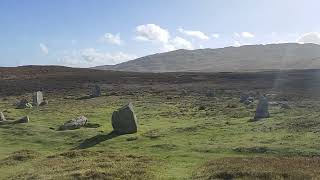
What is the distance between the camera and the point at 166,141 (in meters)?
40.2

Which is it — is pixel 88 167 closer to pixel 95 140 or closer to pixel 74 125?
pixel 95 140

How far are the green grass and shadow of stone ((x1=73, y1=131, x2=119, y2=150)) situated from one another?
3.5 inches

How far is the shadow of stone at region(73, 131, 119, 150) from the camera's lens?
41406mm

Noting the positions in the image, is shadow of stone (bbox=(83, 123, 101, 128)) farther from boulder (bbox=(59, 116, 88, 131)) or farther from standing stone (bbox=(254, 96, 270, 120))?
standing stone (bbox=(254, 96, 270, 120))

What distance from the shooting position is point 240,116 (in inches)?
2072

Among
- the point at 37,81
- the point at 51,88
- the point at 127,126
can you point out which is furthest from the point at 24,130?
the point at 37,81

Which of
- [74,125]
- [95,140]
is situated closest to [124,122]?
[95,140]

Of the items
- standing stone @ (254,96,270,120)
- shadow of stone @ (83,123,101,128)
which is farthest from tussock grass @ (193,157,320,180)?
shadow of stone @ (83,123,101,128)

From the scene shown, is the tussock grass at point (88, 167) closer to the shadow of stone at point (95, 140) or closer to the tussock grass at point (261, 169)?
the tussock grass at point (261, 169)

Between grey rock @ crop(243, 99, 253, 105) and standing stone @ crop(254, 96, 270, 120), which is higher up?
standing stone @ crop(254, 96, 270, 120)

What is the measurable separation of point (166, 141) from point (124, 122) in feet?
21.1

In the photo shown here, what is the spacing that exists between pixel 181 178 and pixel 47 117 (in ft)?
111

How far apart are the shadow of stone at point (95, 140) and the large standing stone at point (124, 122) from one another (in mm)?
698

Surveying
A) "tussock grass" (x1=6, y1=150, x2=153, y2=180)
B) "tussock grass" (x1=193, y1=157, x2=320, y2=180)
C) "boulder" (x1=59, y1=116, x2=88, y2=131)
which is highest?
"boulder" (x1=59, y1=116, x2=88, y2=131)
